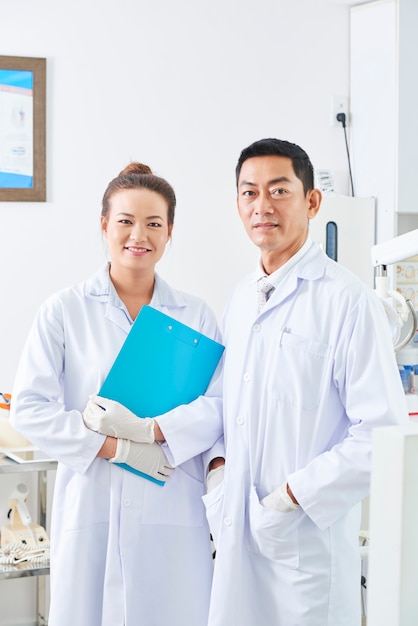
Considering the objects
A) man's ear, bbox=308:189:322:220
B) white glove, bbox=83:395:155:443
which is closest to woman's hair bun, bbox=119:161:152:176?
man's ear, bbox=308:189:322:220

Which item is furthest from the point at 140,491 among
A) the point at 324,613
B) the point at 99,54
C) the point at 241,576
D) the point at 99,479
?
the point at 99,54

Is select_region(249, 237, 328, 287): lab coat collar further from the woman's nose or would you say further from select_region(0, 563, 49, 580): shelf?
Result: select_region(0, 563, 49, 580): shelf

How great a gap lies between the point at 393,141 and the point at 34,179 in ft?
4.34

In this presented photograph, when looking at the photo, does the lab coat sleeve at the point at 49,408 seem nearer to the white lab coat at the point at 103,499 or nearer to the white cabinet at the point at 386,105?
the white lab coat at the point at 103,499

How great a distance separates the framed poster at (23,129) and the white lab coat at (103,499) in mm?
1079

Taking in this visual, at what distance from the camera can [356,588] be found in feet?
4.75

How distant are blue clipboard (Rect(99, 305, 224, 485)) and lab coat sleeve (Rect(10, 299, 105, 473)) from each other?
9 cm

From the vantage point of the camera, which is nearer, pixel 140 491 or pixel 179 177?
pixel 140 491

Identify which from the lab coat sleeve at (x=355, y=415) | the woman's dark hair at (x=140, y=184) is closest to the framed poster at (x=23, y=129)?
the woman's dark hair at (x=140, y=184)

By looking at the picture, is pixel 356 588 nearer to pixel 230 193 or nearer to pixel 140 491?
pixel 140 491

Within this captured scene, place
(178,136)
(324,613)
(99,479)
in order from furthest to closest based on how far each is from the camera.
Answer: (178,136) → (99,479) → (324,613)

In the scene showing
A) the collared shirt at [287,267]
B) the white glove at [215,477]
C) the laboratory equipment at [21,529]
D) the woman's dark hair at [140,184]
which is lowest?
the laboratory equipment at [21,529]

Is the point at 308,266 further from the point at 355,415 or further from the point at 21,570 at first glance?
the point at 21,570

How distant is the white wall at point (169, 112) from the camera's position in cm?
268
